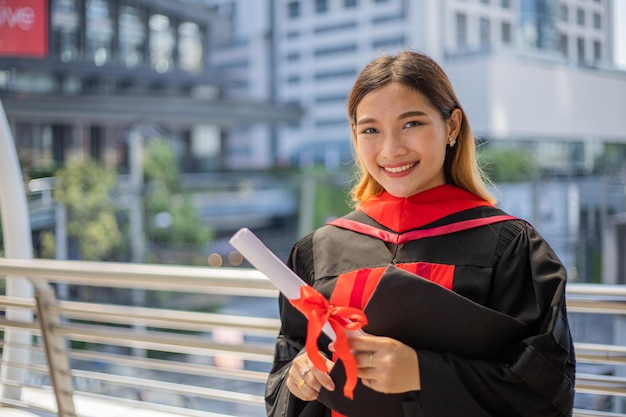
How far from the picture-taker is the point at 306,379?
925 millimetres

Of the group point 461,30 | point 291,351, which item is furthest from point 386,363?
point 461,30

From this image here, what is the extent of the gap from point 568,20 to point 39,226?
10.3 meters

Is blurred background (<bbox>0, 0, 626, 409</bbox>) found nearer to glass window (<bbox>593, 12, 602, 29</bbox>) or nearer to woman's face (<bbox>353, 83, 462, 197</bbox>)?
glass window (<bbox>593, 12, 602, 29</bbox>)

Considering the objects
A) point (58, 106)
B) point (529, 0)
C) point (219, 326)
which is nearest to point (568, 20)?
point (529, 0)

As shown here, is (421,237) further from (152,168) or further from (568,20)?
(152,168)

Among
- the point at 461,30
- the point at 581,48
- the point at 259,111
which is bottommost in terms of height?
the point at 581,48

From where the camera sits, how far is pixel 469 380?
86 cm

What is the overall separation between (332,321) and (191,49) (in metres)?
17.8

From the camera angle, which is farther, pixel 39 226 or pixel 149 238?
pixel 149 238

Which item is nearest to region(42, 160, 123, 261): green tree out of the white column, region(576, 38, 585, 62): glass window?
region(576, 38, 585, 62): glass window

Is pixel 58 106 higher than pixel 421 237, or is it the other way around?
pixel 58 106

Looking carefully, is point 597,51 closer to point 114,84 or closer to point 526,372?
point 526,372

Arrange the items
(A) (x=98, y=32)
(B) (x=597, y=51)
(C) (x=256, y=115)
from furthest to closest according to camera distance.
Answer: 1. (C) (x=256, y=115)
2. (A) (x=98, y=32)
3. (B) (x=597, y=51)

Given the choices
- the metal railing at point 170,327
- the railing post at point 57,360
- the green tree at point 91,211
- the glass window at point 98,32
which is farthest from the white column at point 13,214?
the green tree at point 91,211
